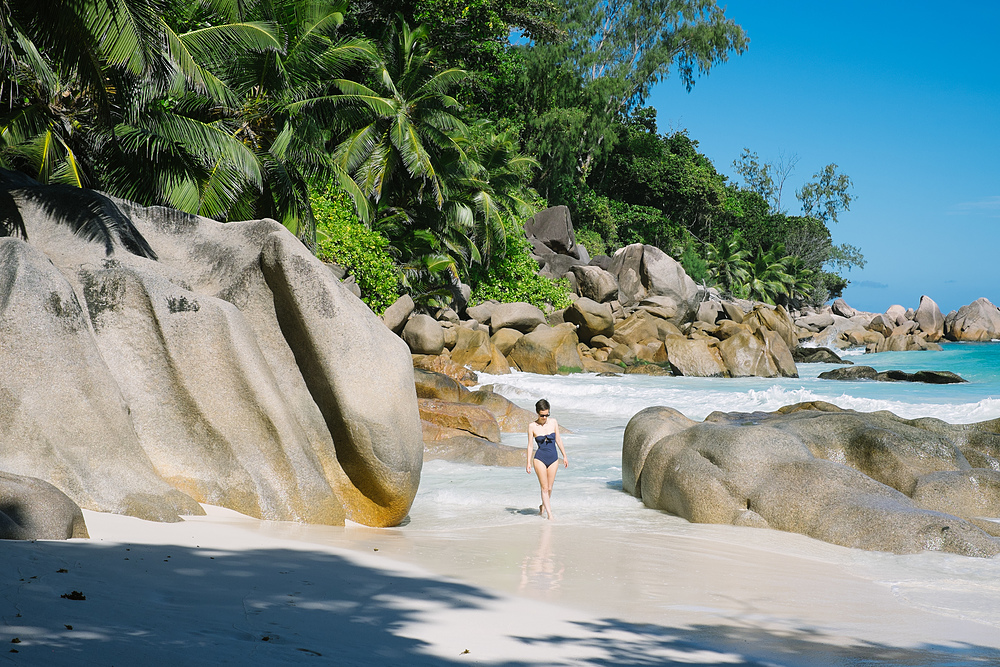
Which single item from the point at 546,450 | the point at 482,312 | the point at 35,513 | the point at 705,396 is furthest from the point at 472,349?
the point at 35,513

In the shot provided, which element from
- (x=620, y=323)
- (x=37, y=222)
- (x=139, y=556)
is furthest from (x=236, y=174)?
(x=620, y=323)

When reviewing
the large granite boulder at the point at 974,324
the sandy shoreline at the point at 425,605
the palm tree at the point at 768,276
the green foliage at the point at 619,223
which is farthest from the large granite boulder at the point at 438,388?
the large granite boulder at the point at 974,324

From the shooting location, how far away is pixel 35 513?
4496 millimetres

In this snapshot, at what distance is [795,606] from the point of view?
202 inches

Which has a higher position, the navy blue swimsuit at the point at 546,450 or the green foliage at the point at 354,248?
the green foliage at the point at 354,248

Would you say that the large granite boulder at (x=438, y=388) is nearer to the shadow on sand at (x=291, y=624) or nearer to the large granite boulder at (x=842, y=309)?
the shadow on sand at (x=291, y=624)

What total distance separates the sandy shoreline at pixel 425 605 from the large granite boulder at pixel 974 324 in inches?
2403

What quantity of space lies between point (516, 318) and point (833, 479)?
21151 mm

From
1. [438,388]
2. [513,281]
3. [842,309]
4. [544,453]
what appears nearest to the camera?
[544,453]

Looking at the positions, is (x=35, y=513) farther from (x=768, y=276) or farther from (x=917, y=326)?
(x=917, y=326)

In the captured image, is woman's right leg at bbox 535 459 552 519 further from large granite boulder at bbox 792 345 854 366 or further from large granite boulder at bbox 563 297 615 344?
large granite boulder at bbox 792 345 854 366

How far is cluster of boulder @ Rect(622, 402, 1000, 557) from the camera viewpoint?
709 cm

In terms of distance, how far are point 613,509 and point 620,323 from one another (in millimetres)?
23901

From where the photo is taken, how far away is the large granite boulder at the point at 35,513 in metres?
4.34
